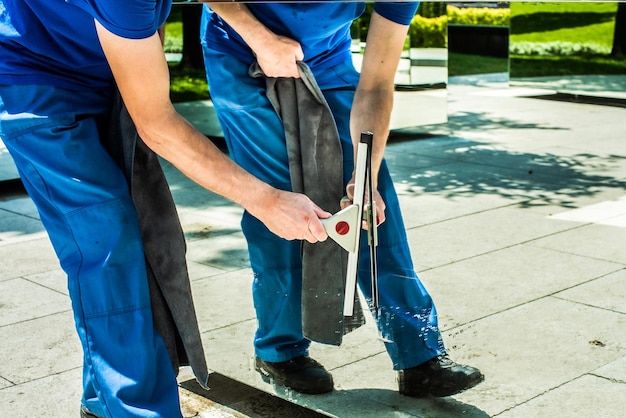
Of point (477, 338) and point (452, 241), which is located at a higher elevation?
point (452, 241)

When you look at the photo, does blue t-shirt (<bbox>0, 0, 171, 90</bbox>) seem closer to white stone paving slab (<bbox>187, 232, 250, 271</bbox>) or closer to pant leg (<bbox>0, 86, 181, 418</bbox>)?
pant leg (<bbox>0, 86, 181, 418</bbox>)

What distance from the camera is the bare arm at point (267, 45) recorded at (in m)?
2.36

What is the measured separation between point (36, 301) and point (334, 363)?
159cm

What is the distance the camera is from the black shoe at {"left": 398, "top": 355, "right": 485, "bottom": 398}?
242 cm

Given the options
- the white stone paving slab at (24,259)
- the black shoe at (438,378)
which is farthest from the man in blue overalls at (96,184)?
the white stone paving slab at (24,259)

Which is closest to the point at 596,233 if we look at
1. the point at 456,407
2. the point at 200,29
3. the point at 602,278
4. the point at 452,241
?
the point at 602,278

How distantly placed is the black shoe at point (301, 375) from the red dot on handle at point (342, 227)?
1.29 feet

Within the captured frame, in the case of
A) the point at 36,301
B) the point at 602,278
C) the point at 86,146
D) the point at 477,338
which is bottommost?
the point at 36,301

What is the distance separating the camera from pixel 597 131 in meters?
2.38

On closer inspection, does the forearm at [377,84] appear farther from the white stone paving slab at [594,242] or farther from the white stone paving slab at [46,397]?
the white stone paving slab at [46,397]

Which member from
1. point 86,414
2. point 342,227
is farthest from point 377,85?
point 86,414

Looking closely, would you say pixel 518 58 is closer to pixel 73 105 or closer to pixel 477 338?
pixel 477 338

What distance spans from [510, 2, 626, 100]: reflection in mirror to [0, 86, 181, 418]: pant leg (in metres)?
0.98

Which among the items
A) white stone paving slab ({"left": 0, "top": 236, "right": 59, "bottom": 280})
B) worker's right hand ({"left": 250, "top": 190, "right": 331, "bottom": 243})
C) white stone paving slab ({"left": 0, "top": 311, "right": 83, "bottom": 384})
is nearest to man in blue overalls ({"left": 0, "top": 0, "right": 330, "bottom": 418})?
worker's right hand ({"left": 250, "top": 190, "right": 331, "bottom": 243})
